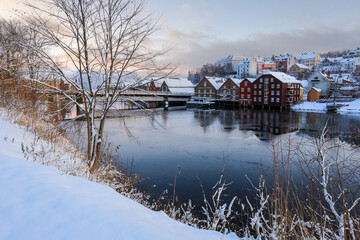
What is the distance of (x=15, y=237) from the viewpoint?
2180 mm

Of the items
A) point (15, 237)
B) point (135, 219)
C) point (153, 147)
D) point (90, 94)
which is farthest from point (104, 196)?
point (153, 147)

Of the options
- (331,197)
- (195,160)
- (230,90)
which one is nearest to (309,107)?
(230,90)

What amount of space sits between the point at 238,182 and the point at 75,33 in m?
8.03

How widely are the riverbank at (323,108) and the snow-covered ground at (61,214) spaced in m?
45.4

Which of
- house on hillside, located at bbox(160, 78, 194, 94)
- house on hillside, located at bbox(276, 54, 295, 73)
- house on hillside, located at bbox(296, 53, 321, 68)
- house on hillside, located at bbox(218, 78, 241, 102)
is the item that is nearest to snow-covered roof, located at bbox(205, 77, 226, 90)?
house on hillside, located at bbox(218, 78, 241, 102)

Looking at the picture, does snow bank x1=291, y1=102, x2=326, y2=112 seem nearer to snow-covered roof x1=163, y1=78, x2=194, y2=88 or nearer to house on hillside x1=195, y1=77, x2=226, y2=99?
house on hillside x1=195, y1=77, x2=226, y2=99

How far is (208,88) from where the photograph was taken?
62656mm

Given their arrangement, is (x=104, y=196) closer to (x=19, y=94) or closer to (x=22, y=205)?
(x=22, y=205)

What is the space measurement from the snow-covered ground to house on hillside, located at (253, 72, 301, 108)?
163ft

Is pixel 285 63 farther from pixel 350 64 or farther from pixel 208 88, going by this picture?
pixel 208 88

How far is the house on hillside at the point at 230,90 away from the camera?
5734 centimetres

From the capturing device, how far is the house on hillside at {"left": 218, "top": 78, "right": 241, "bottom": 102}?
5734 centimetres

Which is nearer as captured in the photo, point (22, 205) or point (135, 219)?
point (22, 205)

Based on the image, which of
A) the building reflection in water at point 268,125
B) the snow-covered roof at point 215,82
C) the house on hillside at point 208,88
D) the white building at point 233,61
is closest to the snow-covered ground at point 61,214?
the building reflection in water at point 268,125
